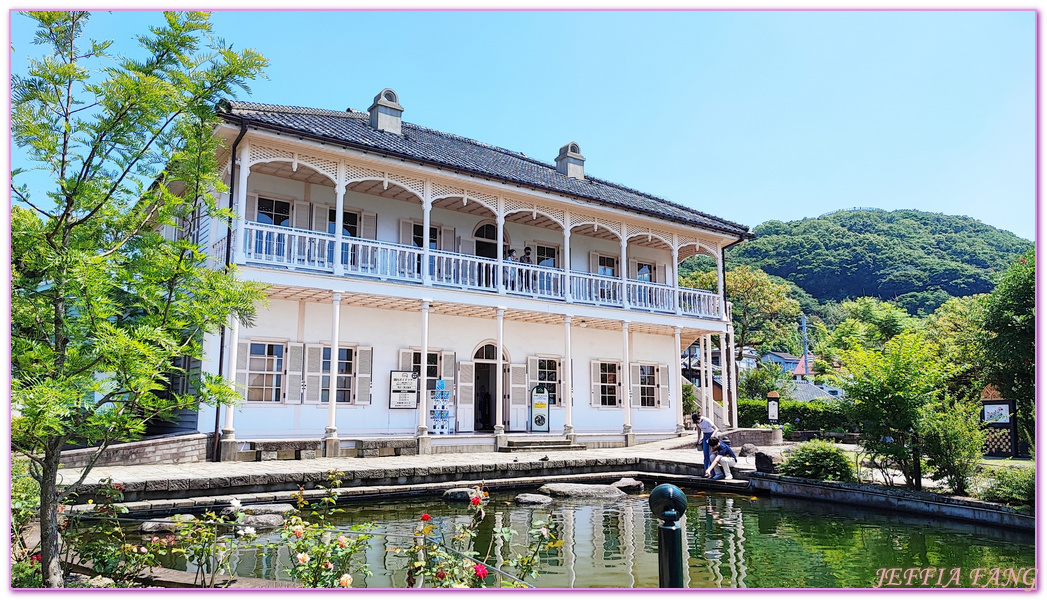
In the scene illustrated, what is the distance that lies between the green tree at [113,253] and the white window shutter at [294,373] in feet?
33.7

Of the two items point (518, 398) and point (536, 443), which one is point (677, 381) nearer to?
point (518, 398)

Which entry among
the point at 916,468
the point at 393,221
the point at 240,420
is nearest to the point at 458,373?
the point at 393,221

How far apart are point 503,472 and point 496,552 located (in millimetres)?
5101

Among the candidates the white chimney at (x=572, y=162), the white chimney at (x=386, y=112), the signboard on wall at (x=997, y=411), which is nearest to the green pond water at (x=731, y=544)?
the signboard on wall at (x=997, y=411)

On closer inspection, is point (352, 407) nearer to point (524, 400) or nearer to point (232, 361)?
point (232, 361)

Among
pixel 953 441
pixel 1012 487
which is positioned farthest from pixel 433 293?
pixel 1012 487

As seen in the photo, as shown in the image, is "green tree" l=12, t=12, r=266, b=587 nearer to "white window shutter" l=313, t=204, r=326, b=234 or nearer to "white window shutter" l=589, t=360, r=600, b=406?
"white window shutter" l=313, t=204, r=326, b=234

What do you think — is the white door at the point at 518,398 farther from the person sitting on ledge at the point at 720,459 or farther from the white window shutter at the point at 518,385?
the person sitting on ledge at the point at 720,459

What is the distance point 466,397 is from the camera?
17.1m

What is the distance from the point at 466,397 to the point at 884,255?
4372 cm

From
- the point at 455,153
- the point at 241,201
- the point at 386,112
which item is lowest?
the point at 241,201

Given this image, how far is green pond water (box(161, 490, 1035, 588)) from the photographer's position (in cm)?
598

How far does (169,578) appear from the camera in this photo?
179 inches

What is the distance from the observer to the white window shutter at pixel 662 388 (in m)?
20.7
